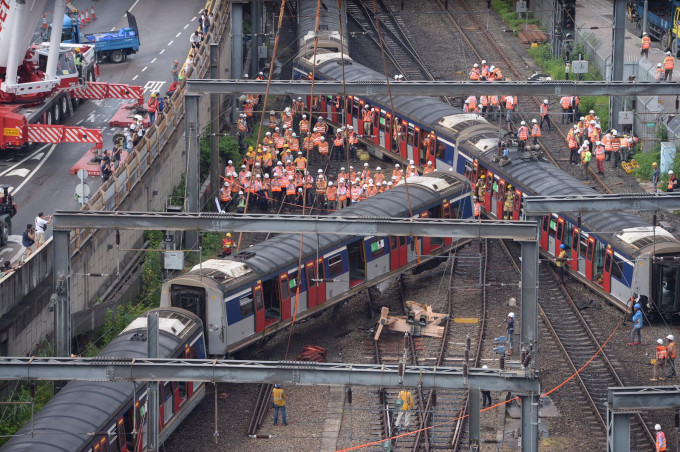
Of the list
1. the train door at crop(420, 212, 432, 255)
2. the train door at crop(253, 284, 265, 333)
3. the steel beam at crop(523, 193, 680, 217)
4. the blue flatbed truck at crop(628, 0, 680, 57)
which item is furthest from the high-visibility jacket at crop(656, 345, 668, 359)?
the blue flatbed truck at crop(628, 0, 680, 57)

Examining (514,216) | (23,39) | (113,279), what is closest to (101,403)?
(113,279)

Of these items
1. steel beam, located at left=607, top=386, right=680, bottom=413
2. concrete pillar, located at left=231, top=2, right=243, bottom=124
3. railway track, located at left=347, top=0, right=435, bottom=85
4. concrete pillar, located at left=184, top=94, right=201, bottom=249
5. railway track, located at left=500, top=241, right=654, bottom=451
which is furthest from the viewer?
railway track, located at left=347, top=0, right=435, bottom=85

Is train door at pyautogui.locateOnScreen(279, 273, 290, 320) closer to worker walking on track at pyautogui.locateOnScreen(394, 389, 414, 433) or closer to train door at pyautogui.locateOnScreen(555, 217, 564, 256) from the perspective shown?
Answer: worker walking on track at pyautogui.locateOnScreen(394, 389, 414, 433)

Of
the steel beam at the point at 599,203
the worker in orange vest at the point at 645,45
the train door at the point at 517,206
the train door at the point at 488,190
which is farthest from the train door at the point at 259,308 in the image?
the worker in orange vest at the point at 645,45

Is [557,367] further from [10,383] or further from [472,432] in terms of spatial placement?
[10,383]

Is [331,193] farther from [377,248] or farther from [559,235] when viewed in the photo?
[559,235]

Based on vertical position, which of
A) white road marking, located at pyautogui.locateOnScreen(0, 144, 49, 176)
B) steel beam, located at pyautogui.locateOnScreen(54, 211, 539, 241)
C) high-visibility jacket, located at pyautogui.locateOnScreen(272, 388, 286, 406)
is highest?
white road marking, located at pyautogui.locateOnScreen(0, 144, 49, 176)
